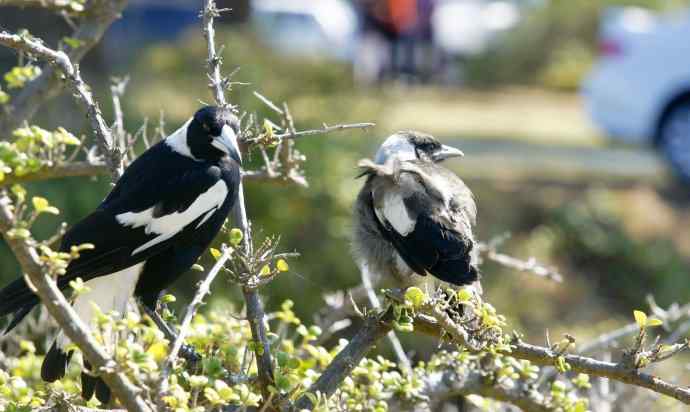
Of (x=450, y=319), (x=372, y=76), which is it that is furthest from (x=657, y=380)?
(x=372, y=76)

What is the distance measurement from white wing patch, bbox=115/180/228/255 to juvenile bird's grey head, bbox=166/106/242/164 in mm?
140

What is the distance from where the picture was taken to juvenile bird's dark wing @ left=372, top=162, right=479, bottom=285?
364 centimetres

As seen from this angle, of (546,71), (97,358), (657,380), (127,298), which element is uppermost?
(97,358)

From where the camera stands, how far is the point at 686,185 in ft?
35.7

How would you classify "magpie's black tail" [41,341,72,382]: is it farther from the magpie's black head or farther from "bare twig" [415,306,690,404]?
"bare twig" [415,306,690,404]

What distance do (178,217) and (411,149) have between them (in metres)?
1.01

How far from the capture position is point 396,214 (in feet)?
12.5

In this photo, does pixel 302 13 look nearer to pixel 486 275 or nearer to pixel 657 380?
pixel 486 275

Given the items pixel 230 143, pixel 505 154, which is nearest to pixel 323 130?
pixel 230 143

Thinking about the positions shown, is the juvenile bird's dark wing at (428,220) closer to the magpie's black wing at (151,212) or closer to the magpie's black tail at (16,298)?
the magpie's black wing at (151,212)

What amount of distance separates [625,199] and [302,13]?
11.4 m

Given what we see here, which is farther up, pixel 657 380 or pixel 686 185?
pixel 657 380

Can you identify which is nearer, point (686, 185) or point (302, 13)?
point (686, 185)

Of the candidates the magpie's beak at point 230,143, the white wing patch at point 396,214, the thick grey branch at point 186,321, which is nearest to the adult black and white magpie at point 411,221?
the white wing patch at point 396,214
